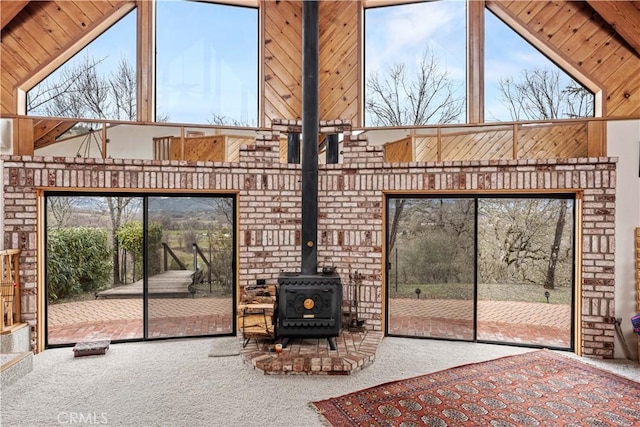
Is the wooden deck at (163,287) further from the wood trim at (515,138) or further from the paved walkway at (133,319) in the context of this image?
the wood trim at (515,138)

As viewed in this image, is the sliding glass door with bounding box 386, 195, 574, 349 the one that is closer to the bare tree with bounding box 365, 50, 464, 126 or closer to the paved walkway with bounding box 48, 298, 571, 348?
the paved walkway with bounding box 48, 298, 571, 348

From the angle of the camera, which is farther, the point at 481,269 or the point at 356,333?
the point at 481,269

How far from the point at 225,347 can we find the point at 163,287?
112 centimetres

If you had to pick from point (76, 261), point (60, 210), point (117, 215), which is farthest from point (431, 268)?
point (60, 210)

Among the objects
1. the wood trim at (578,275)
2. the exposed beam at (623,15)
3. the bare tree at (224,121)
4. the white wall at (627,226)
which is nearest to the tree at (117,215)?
the bare tree at (224,121)

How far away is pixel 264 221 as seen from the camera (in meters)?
4.69

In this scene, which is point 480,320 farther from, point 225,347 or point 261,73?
point 261,73

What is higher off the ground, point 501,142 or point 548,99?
point 548,99

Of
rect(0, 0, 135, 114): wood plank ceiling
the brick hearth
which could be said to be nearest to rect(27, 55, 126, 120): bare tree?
rect(0, 0, 135, 114): wood plank ceiling

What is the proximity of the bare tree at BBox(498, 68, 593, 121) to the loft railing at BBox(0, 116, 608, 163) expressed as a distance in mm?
254

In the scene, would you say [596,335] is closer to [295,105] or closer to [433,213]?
[433,213]

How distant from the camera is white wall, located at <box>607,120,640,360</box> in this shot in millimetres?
→ 4070

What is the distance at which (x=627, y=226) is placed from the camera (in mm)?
4086

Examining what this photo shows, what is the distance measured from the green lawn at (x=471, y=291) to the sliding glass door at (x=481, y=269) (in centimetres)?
1
